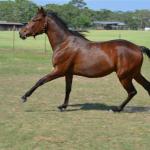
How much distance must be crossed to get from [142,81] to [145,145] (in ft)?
11.5

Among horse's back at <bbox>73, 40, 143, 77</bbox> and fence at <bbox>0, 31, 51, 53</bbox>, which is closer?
horse's back at <bbox>73, 40, 143, 77</bbox>

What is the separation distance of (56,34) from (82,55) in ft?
2.41

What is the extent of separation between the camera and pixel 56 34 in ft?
34.6

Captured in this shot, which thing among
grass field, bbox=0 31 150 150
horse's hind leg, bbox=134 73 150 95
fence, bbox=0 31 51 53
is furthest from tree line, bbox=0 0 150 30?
horse's hind leg, bbox=134 73 150 95

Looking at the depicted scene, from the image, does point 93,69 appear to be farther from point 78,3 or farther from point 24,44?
point 78,3

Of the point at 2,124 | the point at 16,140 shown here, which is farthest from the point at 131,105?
the point at 16,140

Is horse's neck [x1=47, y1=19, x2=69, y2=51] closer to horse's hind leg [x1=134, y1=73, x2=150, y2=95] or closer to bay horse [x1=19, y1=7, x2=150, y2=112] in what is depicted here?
bay horse [x1=19, y1=7, x2=150, y2=112]

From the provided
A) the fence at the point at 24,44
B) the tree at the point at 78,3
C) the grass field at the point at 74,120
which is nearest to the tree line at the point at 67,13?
the tree at the point at 78,3

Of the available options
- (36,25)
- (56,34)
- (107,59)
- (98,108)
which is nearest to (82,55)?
(107,59)

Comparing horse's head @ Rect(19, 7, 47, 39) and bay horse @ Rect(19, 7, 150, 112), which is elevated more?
horse's head @ Rect(19, 7, 47, 39)

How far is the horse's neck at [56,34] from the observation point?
1052 cm

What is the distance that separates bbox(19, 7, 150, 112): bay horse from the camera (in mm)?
10227

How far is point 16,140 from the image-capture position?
7.55m

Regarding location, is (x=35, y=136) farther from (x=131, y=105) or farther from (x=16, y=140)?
(x=131, y=105)
